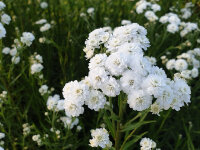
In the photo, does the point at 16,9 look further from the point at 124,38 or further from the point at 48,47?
the point at 124,38

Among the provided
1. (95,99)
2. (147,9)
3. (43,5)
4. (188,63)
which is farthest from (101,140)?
(43,5)

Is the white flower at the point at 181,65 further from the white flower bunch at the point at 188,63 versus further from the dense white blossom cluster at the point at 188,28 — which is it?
the dense white blossom cluster at the point at 188,28

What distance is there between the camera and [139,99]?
1.25m

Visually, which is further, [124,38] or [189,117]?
[189,117]

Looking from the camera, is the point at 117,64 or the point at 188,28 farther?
the point at 188,28

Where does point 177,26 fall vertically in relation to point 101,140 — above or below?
above

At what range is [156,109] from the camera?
1.38 m

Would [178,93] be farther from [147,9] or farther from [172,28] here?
[147,9]

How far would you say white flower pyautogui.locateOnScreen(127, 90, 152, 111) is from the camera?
4.07ft

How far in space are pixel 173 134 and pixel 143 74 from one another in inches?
64.9

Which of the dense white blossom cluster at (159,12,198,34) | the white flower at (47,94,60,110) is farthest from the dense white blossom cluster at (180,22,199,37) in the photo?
the white flower at (47,94,60,110)

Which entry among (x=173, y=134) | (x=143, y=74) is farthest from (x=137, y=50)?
(x=173, y=134)

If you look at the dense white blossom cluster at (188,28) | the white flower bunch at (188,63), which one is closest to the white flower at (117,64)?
the white flower bunch at (188,63)

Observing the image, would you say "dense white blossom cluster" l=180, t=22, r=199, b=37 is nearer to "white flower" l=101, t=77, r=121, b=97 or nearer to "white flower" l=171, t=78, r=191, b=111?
"white flower" l=171, t=78, r=191, b=111
